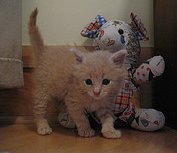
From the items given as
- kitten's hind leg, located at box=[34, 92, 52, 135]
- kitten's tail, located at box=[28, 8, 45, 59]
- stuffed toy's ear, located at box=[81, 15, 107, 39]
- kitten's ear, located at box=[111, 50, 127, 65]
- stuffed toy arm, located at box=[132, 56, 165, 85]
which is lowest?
kitten's hind leg, located at box=[34, 92, 52, 135]

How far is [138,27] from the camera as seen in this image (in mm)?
1289

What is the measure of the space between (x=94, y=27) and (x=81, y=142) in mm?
528

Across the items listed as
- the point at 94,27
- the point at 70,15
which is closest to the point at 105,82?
the point at 94,27

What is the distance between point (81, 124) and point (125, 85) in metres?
0.24

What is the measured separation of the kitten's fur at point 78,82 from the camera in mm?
979

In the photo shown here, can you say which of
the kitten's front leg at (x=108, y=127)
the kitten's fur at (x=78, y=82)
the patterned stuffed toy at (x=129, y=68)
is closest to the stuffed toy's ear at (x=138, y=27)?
the patterned stuffed toy at (x=129, y=68)

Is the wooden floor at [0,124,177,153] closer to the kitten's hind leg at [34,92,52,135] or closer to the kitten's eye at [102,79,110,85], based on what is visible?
the kitten's hind leg at [34,92,52,135]

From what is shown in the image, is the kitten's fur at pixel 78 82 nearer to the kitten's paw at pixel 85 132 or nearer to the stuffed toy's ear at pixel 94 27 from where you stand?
the kitten's paw at pixel 85 132

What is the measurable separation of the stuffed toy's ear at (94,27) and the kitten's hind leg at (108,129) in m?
0.38

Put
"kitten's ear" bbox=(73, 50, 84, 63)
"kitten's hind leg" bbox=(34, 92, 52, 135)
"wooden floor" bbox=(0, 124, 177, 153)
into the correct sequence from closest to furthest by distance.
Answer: "wooden floor" bbox=(0, 124, 177, 153)
"kitten's ear" bbox=(73, 50, 84, 63)
"kitten's hind leg" bbox=(34, 92, 52, 135)

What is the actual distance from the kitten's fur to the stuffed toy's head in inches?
6.3

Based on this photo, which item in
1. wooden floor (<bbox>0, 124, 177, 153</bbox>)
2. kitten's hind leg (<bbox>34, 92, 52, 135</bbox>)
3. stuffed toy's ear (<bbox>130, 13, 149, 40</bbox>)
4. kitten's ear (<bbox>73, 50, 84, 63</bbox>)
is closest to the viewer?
wooden floor (<bbox>0, 124, 177, 153</bbox>)

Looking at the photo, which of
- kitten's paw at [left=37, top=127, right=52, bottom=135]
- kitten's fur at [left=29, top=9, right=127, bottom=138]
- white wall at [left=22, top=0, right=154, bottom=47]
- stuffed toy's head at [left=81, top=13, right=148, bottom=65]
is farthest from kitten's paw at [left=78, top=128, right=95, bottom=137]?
white wall at [left=22, top=0, right=154, bottom=47]

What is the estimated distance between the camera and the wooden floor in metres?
0.90
